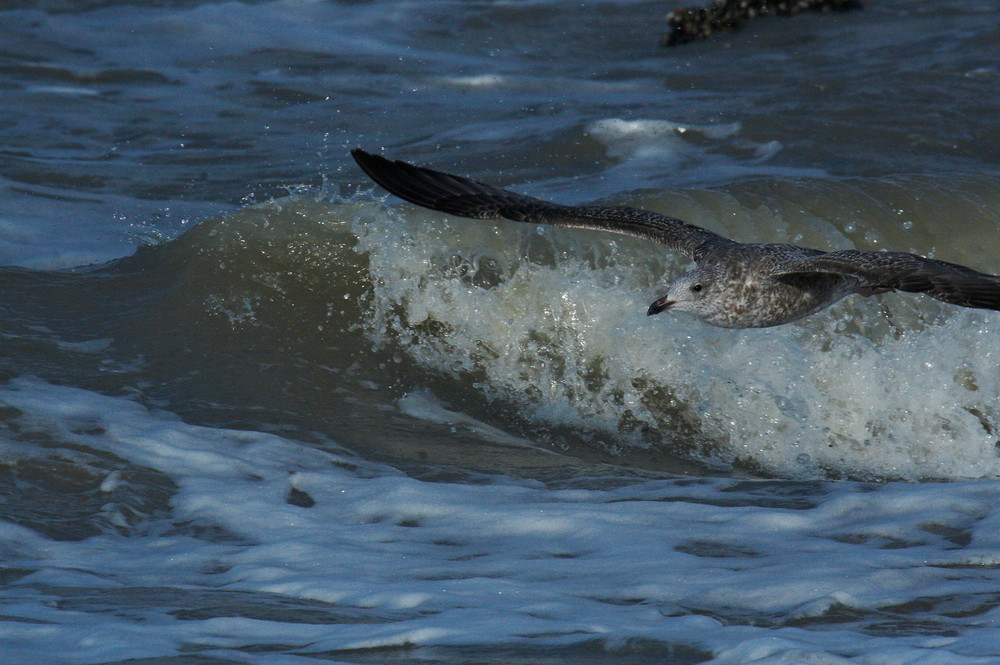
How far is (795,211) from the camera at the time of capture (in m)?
9.83

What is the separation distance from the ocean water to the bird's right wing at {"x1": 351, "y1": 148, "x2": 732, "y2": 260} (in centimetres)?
113

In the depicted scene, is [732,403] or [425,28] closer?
[732,403]

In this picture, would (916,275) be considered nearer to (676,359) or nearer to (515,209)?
(515,209)

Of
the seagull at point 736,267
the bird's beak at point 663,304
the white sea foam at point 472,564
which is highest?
the seagull at point 736,267

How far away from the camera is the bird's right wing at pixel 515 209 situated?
7324 millimetres

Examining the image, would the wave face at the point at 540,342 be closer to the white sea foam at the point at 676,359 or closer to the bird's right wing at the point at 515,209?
the white sea foam at the point at 676,359

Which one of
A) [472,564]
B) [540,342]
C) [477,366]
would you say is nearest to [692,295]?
[540,342]

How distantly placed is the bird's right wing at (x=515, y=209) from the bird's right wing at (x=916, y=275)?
1.03 metres

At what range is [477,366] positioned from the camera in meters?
8.42

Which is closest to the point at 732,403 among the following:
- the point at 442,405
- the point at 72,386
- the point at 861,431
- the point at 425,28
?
the point at 861,431

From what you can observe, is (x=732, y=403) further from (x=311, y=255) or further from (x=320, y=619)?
(x=320, y=619)

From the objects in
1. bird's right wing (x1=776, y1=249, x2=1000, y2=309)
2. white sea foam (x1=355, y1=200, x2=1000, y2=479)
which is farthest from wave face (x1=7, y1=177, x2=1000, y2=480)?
bird's right wing (x1=776, y1=249, x2=1000, y2=309)

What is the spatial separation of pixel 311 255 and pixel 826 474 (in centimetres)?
405

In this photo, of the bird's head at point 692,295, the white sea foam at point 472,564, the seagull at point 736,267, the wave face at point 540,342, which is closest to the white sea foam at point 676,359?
the wave face at point 540,342
